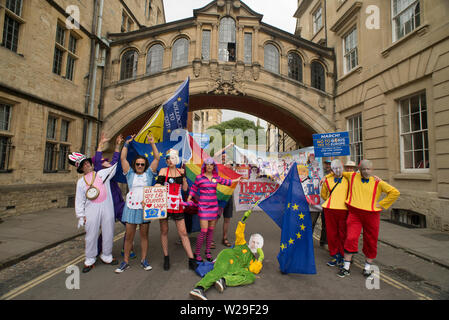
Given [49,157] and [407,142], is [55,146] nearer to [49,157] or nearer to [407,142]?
[49,157]

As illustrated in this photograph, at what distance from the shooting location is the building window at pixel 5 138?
7832mm

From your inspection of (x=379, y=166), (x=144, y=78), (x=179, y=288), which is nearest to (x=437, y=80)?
(x=379, y=166)

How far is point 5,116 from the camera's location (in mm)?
7984

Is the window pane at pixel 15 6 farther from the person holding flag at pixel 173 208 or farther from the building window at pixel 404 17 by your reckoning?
the building window at pixel 404 17

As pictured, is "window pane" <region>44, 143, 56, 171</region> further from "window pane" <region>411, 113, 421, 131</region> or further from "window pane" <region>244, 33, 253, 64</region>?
"window pane" <region>411, 113, 421, 131</region>

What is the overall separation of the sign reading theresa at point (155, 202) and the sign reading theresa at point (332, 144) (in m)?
3.91

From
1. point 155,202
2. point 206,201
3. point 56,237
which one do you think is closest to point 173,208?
point 155,202

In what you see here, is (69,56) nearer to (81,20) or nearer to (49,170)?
(81,20)

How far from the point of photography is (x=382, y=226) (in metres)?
7.69

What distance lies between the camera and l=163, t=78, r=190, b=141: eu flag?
209 inches

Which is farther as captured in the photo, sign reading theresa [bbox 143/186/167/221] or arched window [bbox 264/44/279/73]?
arched window [bbox 264/44/279/73]

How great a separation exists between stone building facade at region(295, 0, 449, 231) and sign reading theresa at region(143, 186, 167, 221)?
8105mm

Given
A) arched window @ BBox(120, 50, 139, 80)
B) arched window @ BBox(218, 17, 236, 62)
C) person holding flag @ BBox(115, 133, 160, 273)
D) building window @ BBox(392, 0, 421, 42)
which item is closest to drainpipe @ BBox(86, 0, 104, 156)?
arched window @ BBox(120, 50, 139, 80)
